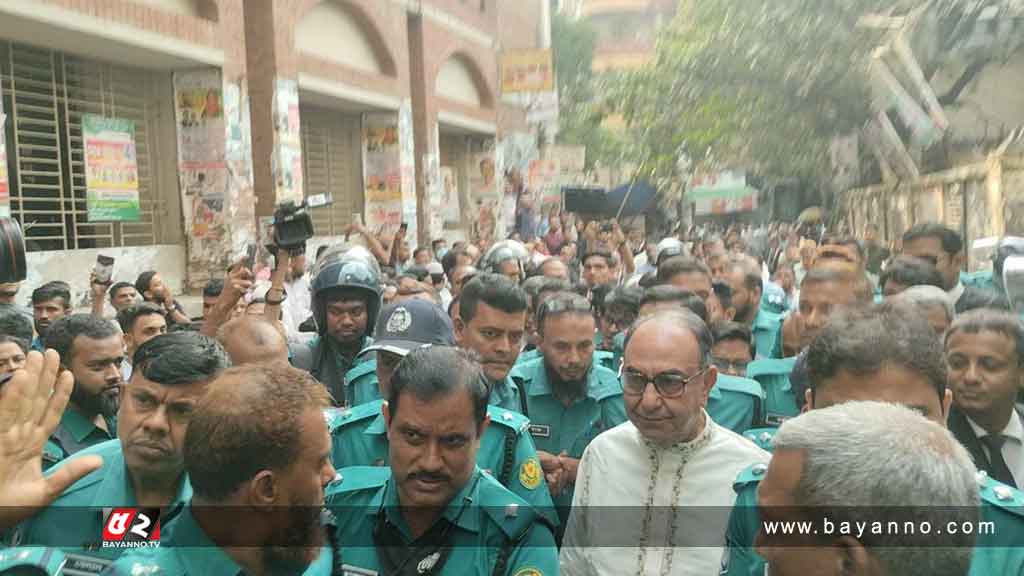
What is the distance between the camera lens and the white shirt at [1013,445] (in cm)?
290

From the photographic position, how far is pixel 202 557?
1907 mm

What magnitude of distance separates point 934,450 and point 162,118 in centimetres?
1116

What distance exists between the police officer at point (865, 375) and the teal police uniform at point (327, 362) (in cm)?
250

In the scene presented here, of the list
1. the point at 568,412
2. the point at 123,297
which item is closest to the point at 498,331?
the point at 568,412

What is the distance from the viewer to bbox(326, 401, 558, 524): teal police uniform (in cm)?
290

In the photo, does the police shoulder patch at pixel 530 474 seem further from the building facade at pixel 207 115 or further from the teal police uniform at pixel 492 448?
the building facade at pixel 207 115

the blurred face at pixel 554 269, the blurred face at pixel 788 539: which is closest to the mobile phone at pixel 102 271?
the blurred face at pixel 554 269

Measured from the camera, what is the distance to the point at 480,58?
20.0 metres

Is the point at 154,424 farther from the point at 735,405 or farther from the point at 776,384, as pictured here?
the point at 776,384

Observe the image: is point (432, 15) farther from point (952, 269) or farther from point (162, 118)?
point (952, 269)

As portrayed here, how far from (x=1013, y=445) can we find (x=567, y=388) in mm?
1679

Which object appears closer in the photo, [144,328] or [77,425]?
[77,425]

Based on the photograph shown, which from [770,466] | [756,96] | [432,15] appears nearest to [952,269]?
[770,466]

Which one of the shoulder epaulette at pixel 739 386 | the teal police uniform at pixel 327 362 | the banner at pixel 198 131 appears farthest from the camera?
the banner at pixel 198 131
